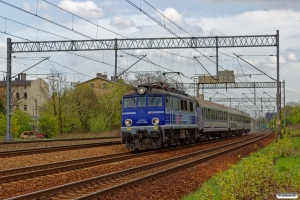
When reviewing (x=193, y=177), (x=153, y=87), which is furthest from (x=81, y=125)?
(x=193, y=177)

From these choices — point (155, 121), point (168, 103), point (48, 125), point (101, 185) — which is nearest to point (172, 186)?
point (101, 185)

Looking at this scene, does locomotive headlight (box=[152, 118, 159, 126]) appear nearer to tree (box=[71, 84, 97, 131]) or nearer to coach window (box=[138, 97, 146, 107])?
coach window (box=[138, 97, 146, 107])

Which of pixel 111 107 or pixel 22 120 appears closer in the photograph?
pixel 22 120

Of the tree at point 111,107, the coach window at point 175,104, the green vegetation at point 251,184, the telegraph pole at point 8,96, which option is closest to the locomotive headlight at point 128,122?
the coach window at point 175,104

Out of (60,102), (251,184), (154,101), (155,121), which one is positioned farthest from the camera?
(60,102)

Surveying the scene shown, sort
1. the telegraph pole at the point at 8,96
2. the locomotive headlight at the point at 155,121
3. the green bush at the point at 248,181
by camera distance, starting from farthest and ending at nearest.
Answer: the telegraph pole at the point at 8,96
the locomotive headlight at the point at 155,121
the green bush at the point at 248,181

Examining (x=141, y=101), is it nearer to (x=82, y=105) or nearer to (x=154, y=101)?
(x=154, y=101)

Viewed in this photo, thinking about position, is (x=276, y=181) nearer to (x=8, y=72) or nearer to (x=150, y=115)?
(x=150, y=115)

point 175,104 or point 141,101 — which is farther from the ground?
point 141,101

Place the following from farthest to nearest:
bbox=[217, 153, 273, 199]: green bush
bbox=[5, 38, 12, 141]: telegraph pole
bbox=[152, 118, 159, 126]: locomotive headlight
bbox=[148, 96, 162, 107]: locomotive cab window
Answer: bbox=[5, 38, 12, 141]: telegraph pole, bbox=[148, 96, 162, 107]: locomotive cab window, bbox=[152, 118, 159, 126]: locomotive headlight, bbox=[217, 153, 273, 199]: green bush

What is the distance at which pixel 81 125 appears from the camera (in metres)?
64.8

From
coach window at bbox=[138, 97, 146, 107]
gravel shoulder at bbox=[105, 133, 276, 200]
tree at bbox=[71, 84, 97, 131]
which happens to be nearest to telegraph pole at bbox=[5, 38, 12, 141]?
coach window at bbox=[138, 97, 146, 107]

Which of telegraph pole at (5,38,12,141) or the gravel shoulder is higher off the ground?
telegraph pole at (5,38,12,141)

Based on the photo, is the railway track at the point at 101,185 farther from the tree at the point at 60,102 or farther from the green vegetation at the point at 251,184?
the tree at the point at 60,102
